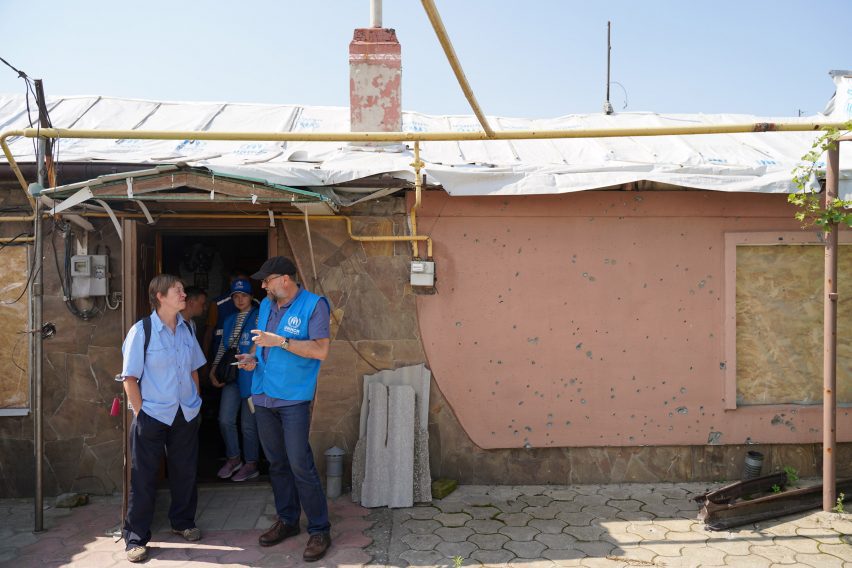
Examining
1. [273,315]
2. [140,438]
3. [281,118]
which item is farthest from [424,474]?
[281,118]

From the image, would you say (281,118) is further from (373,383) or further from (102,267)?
(373,383)

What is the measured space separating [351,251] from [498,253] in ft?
4.10

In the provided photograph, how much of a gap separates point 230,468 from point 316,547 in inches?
73.0

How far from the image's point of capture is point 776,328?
5.29 m

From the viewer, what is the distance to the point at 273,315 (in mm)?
Answer: 4223

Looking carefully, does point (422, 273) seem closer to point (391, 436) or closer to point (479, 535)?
point (391, 436)

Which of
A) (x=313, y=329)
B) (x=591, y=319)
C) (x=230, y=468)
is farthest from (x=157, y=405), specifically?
(x=591, y=319)

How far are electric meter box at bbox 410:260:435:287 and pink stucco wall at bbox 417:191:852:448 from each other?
19 cm

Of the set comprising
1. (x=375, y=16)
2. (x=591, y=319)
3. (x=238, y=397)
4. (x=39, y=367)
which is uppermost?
(x=375, y=16)

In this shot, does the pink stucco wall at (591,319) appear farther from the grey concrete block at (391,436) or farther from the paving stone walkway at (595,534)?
the paving stone walkway at (595,534)

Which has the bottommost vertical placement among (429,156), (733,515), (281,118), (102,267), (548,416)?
(733,515)

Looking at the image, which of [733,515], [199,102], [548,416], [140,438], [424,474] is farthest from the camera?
[199,102]

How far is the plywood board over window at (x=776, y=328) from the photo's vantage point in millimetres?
5281

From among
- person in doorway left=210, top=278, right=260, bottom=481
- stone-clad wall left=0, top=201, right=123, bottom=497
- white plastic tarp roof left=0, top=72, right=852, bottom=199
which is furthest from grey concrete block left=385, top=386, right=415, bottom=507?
stone-clad wall left=0, top=201, right=123, bottom=497
